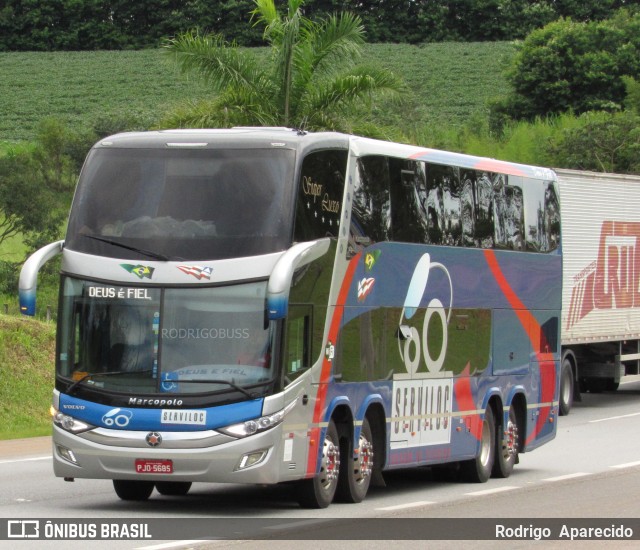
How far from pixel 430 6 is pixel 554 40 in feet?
197

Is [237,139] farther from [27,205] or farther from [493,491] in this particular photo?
[27,205]

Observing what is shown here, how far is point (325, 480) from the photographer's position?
1418 cm

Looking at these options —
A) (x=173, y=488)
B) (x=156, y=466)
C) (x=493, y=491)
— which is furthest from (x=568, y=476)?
(x=156, y=466)

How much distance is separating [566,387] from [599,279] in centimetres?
234

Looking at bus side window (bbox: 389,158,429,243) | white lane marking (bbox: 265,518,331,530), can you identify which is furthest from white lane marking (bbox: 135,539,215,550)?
bus side window (bbox: 389,158,429,243)

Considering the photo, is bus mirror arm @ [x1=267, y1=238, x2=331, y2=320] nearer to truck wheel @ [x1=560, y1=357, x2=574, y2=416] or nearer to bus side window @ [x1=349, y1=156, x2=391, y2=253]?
bus side window @ [x1=349, y1=156, x2=391, y2=253]

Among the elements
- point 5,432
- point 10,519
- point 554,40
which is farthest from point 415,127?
point 10,519

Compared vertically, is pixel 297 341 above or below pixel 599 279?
below

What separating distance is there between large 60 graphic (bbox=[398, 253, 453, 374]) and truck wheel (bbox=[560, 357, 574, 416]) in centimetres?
1214

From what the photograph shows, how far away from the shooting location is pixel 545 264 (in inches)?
778

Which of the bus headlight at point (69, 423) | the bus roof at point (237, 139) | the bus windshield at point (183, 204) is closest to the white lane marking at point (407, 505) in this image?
the bus windshield at point (183, 204)

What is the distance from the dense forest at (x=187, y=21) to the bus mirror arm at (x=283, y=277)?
4025 inches

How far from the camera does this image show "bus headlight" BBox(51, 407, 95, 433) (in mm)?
13352

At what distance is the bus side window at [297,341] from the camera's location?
13.4 metres
